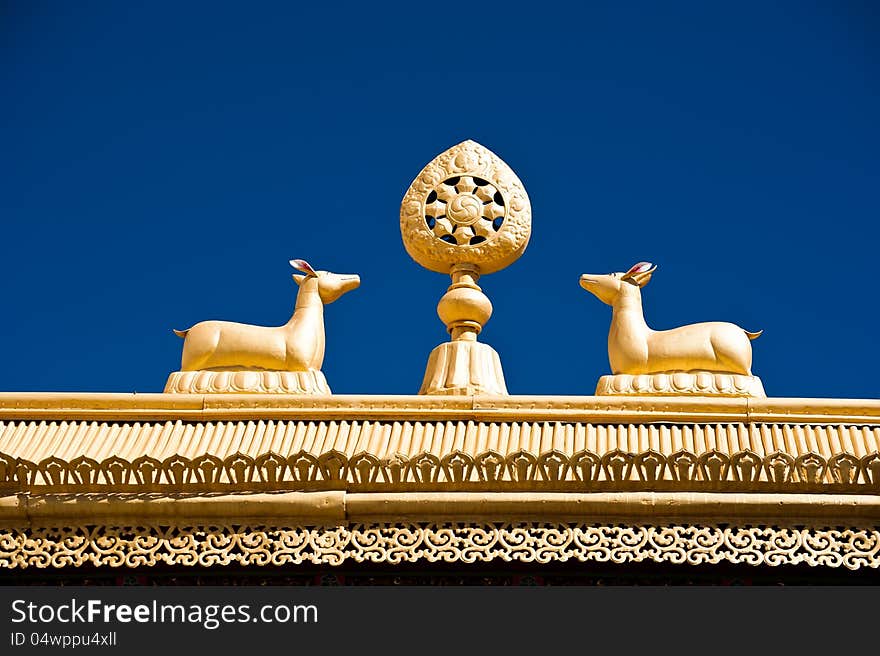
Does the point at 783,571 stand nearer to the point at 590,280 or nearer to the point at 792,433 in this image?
the point at 792,433

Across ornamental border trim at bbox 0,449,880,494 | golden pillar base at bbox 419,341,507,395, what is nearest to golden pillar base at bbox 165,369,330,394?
golden pillar base at bbox 419,341,507,395

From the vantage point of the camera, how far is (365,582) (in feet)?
24.1

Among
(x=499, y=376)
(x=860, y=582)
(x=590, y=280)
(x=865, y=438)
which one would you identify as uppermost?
(x=590, y=280)

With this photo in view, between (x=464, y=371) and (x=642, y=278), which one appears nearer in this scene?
(x=464, y=371)

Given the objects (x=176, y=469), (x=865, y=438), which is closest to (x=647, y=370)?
(x=865, y=438)

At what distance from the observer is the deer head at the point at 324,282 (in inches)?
384

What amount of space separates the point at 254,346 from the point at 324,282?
3.16 ft

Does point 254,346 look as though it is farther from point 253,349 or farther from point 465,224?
point 465,224

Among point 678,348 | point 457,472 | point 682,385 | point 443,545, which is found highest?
point 678,348

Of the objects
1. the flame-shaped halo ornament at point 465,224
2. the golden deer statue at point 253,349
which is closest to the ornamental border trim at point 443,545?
the golden deer statue at point 253,349

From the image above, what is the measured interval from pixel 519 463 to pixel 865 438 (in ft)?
6.61

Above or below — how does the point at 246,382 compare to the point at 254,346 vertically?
below

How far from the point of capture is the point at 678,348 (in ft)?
29.1

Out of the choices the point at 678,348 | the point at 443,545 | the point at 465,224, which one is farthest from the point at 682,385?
the point at 443,545
